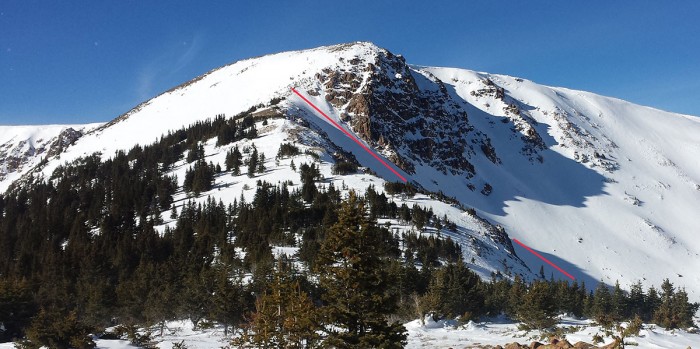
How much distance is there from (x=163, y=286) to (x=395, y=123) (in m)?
149

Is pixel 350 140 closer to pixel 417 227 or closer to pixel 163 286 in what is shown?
pixel 417 227

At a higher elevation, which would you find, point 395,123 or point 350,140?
point 395,123

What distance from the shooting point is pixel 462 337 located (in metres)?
39.4

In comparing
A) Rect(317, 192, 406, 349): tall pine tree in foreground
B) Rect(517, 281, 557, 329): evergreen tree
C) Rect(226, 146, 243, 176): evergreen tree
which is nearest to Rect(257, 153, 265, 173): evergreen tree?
Rect(226, 146, 243, 176): evergreen tree

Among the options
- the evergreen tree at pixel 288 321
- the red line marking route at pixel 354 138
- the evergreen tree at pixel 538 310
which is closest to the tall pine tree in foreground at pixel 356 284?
the evergreen tree at pixel 288 321

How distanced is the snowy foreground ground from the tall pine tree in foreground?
573 inches

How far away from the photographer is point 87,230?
327 feet

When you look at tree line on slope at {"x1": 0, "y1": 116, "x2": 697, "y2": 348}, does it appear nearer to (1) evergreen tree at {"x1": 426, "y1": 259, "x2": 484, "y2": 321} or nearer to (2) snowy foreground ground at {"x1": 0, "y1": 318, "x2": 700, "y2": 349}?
(1) evergreen tree at {"x1": 426, "y1": 259, "x2": 484, "y2": 321}

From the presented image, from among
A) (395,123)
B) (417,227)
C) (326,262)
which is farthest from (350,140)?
(326,262)

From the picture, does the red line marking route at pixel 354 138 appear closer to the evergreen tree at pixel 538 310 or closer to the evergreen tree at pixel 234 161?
the evergreen tree at pixel 234 161

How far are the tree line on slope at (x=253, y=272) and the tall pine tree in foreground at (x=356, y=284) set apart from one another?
0.06m

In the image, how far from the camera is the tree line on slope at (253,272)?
2056cm

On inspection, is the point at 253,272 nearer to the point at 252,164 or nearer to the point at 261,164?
the point at 252,164

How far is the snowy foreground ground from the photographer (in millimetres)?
26062
